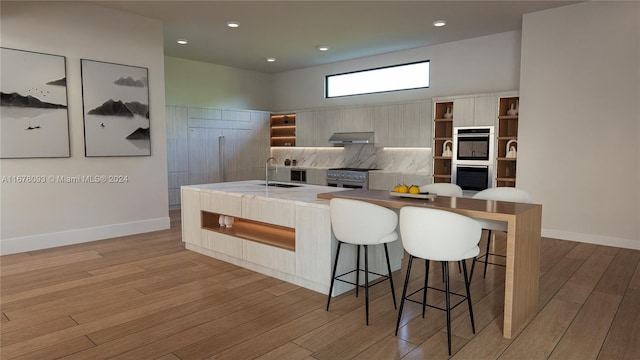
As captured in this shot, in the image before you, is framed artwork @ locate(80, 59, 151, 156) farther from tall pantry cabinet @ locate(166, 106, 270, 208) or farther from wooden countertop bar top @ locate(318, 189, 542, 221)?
wooden countertop bar top @ locate(318, 189, 542, 221)

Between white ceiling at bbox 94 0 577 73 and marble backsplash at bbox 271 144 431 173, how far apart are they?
6.20ft

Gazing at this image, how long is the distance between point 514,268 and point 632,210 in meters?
3.43

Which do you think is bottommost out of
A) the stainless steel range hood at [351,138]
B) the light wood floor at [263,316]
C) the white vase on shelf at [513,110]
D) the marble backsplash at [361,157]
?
the light wood floor at [263,316]

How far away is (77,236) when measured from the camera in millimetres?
5406

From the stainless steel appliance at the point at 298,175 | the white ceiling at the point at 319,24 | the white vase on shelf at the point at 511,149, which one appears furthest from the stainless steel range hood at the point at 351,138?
the white vase on shelf at the point at 511,149

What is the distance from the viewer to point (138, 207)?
235 inches

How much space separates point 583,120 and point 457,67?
7.65ft

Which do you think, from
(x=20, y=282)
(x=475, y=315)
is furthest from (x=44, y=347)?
(x=475, y=315)

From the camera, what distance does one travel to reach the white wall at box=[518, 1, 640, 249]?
4.97 metres

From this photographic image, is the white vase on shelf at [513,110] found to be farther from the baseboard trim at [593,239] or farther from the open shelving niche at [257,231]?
the open shelving niche at [257,231]

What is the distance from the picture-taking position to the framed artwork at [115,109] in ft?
17.7

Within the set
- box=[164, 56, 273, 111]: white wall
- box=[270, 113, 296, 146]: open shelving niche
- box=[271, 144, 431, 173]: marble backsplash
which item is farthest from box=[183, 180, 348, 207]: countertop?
box=[270, 113, 296, 146]: open shelving niche

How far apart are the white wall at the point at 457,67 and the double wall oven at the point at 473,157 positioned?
0.83 metres

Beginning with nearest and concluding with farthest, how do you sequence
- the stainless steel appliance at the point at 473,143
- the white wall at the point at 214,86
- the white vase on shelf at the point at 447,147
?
the stainless steel appliance at the point at 473,143
the white vase on shelf at the point at 447,147
the white wall at the point at 214,86
